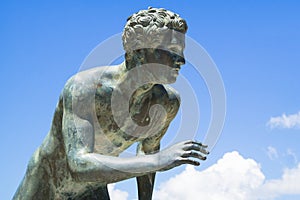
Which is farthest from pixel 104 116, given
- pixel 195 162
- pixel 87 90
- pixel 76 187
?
pixel 195 162

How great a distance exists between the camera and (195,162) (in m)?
5.84

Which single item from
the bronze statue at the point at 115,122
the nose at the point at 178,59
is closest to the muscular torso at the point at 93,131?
the bronze statue at the point at 115,122

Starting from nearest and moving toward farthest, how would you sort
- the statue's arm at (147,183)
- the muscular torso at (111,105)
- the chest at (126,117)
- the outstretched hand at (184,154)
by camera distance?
1. the outstretched hand at (184,154)
2. the muscular torso at (111,105)
3. the chest at (126,117)
4. the statue's arm at (147,183)

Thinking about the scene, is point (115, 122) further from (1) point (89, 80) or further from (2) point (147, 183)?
(2) point (147, 183)

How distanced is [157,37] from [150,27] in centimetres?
13

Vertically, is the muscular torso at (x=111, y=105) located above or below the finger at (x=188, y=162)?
above

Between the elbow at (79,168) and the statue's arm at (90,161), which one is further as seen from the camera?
the elbow at (79,168)

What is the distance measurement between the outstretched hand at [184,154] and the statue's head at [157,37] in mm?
1071

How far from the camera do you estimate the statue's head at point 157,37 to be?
6.55 m

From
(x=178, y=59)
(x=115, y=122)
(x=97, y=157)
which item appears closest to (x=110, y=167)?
(x=97, y=157)

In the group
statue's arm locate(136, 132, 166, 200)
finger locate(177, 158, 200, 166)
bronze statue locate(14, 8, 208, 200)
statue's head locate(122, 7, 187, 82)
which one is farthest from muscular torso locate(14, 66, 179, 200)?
finger locate(177, 158, 200, 166)

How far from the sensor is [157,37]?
21.5ft

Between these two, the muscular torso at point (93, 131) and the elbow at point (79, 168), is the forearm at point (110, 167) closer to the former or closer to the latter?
the elbow at point (79, 168)

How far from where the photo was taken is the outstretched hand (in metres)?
5.82
